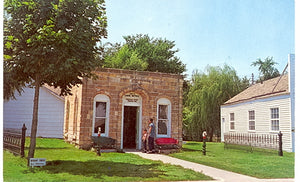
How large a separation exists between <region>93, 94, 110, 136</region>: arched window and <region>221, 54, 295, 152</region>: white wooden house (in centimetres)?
746

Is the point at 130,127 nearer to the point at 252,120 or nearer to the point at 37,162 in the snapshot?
the point at 37,162

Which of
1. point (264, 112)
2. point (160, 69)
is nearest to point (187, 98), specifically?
point (160, 69)

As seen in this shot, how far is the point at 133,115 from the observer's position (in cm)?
1281

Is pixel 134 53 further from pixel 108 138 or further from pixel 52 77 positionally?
pixel 52 77

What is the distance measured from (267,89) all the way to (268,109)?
1.23 meters

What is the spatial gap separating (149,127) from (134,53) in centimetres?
901

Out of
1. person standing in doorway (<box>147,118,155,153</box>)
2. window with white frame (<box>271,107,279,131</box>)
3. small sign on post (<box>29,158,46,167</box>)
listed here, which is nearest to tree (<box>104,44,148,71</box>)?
person standing in doorway (<box>147,118,155,153</box>)

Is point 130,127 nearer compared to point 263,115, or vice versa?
point 130,127

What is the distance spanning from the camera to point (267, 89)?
1511cm

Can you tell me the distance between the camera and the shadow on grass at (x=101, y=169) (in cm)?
674

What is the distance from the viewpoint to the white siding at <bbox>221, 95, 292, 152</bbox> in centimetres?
1280

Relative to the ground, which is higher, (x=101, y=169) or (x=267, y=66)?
(x=267, y=66)

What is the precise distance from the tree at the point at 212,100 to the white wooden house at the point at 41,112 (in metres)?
11.1

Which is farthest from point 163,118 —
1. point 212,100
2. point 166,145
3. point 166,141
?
point 212,100
